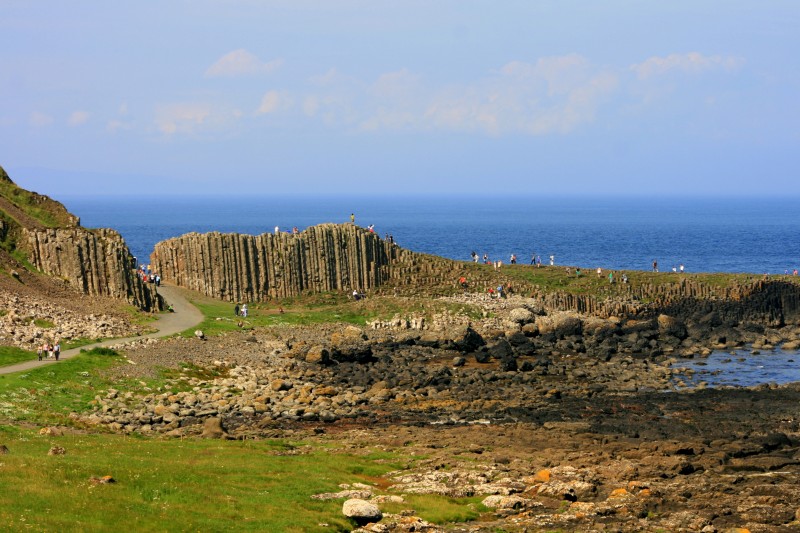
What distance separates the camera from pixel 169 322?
7694 centimetres

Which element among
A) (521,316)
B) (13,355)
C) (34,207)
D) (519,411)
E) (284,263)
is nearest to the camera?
(519,411)

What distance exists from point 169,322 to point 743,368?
42696mm

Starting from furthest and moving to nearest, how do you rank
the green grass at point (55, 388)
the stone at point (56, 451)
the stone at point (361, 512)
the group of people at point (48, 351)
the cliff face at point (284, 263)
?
the cliff face at point (284, 263) → the group of people at point (48, 351) → the green grass at point (55, 388) → the stone at point (56, 451) → the stone at point (361, 512)

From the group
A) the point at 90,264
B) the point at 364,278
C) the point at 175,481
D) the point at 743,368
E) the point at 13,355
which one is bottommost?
the point at 743,368

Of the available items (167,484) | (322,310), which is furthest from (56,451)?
(322,310)

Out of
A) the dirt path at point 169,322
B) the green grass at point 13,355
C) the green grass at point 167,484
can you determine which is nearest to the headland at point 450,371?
the green grass at point 13,355

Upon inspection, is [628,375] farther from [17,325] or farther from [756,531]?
[17,325]

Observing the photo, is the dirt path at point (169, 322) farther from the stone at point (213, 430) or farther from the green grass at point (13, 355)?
the stone at point (213, 430)

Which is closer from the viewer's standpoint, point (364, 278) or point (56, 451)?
point (56, 451)

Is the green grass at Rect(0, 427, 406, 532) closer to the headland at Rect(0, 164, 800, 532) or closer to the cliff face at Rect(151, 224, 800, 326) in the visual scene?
the headland at Rect(0, 164, 800, 532)

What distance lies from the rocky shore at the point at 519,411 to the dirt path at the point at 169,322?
3076mm

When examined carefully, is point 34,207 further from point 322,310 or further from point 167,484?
point 167,484

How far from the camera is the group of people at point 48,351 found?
59.7 metres

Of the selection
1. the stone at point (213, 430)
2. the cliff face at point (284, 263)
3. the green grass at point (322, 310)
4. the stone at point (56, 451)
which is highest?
the cliff face at point (284, 263)
